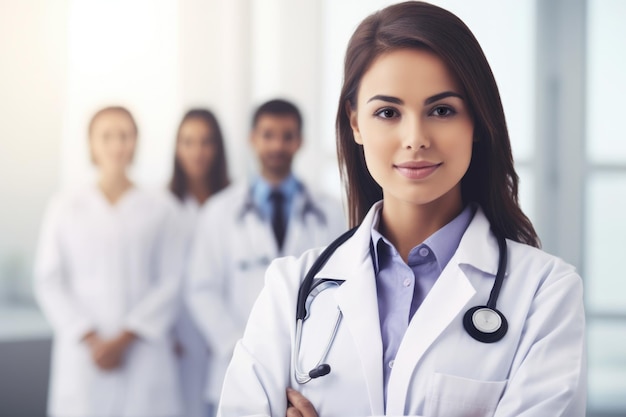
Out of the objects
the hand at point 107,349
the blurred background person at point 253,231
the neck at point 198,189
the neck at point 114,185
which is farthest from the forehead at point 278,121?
the hand at point 107,349

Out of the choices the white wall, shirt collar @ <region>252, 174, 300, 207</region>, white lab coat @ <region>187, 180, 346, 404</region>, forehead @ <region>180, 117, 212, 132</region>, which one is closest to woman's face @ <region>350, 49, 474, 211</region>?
white lab coat @ <region>187, 180, 346, 404</region>

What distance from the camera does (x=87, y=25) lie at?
3.10 metres

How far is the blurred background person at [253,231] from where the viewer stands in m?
2.67

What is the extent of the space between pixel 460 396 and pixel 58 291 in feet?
7.00

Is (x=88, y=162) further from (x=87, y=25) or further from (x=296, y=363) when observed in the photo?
(x=296, y=363)

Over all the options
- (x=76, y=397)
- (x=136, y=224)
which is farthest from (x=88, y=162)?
(x=76, y=397)

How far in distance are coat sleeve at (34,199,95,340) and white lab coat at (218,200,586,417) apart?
1.87 m

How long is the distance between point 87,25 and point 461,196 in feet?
8.22

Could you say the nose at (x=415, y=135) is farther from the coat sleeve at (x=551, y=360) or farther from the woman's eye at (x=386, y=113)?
the coat sleeve at (x=551, y=360)

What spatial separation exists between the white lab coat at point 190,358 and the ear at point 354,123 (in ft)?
6.56

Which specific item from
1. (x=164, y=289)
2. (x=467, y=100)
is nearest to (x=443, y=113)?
(x=467, y=100)

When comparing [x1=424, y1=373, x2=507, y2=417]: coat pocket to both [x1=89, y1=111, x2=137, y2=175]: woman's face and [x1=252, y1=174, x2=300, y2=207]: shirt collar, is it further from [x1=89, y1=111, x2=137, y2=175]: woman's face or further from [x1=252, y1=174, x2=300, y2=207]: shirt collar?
[x1=89, y1=111, x2=137, y2=175]: woman's face

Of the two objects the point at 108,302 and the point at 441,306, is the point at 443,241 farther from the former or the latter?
the point at 108,302

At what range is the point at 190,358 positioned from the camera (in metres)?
2.85
